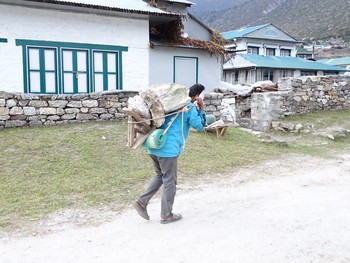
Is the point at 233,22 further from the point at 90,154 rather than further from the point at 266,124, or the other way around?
the point at 90,154

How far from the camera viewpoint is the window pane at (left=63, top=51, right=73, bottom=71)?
13273 millimetres

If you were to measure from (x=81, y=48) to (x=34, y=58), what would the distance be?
1.76m

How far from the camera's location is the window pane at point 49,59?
13.0 m

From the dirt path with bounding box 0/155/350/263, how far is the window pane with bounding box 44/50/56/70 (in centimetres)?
921

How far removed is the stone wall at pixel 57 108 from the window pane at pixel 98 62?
143 inches

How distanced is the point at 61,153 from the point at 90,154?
0.62 meters

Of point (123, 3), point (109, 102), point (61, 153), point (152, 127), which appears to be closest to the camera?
point (152, 127)

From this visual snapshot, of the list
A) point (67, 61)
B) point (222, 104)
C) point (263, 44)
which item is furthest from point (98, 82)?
point (263, 44)

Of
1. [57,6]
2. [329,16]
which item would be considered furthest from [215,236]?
[329,16]

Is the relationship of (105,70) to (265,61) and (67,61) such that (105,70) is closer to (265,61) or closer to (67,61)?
(67,61)

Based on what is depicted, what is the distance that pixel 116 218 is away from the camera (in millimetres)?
4574

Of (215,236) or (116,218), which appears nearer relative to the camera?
(215,236)

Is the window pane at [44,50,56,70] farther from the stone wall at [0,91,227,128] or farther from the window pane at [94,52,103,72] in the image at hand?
the stone wall at [0,91,227,128]

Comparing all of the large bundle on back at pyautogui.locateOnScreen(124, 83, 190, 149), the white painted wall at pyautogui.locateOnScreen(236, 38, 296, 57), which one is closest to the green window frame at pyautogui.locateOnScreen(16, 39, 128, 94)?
the large bundle on back at pyautogui.locateOnScreen(124, 83, 190, 149)
